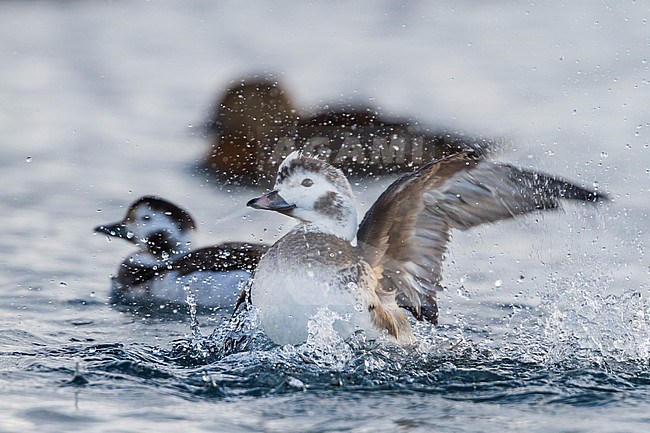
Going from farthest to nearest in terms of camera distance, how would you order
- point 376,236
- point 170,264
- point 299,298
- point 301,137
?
point 301,137
point 170,264
point 376,236
point 299,298

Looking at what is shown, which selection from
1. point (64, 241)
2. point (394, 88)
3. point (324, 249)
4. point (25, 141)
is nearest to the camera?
point (324, 249)

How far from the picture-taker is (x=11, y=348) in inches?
200

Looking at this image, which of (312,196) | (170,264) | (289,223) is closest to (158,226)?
(170,264)

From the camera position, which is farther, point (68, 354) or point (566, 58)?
point (566, 58)

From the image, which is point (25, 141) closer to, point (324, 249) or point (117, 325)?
point (117, 325)

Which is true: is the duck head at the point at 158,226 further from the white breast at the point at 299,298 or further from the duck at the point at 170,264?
the white breast at the point at 299,298

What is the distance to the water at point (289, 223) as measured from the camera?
14.2 feet

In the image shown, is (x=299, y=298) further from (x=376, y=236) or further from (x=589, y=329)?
(x=589, y=329)

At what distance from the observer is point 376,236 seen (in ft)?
17.1

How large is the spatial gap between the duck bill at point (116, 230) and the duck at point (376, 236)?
2.21 meters

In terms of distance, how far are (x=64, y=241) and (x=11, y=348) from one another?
1813 mm

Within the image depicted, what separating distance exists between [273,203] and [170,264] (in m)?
2.63

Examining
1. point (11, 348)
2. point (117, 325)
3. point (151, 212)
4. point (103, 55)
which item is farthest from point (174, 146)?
point (11, 348)

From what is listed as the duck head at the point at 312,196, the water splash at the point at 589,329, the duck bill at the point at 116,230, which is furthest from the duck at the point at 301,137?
the duck head at the point at 312,196
